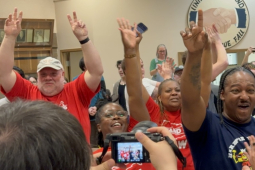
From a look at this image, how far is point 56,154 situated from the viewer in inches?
23.5

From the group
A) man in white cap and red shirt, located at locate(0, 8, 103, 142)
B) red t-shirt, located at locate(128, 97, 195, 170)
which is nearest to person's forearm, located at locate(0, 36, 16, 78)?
man in white cap and red shirt, located at locate(0, 8, 103, 142)

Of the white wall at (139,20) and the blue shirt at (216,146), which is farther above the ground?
the white wall at (139,20)

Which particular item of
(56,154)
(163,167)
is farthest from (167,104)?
(56,154)

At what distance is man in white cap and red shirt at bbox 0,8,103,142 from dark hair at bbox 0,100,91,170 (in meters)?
1.60

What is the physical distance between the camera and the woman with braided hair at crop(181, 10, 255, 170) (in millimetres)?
1429

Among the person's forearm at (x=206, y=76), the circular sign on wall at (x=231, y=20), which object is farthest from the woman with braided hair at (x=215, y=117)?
the circular sign on wall at (x=231, y=20)

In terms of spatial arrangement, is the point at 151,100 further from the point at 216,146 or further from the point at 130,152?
the point at 130,152

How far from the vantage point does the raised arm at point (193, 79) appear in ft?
4.53

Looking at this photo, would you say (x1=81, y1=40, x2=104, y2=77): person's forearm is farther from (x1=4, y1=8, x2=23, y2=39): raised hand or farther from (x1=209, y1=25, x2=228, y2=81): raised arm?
(x1=209, y1=25, x2=228, y2=81): raised arm

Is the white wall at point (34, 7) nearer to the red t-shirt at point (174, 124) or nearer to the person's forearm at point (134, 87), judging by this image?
the red t-shirt at point (174, 124)

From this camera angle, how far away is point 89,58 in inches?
88.4

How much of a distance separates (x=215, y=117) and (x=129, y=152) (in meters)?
0.66

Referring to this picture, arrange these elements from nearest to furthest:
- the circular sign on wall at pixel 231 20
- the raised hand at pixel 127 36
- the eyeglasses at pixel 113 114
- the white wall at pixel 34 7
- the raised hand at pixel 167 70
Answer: the raised hand at pixel 127 36 < the eyeglasses at pixel 113 114 < the raised hand at pixel 167 70 < the circular sign on wall at pixel 231 20 < the white wall at pixel 34 7

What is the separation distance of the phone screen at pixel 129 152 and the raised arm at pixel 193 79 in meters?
0.46
